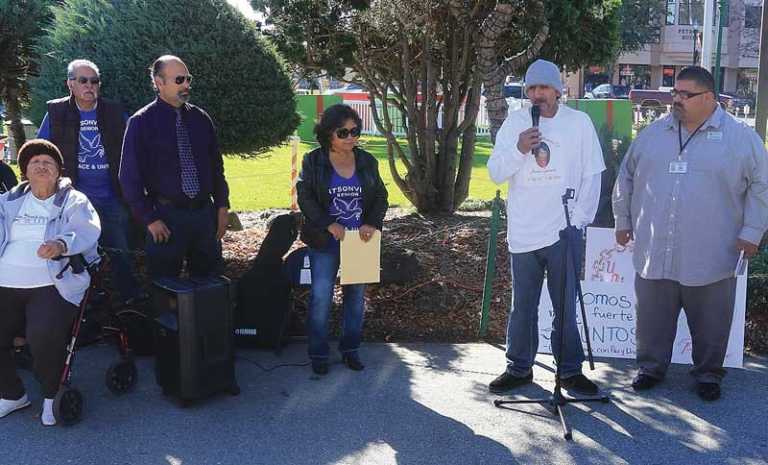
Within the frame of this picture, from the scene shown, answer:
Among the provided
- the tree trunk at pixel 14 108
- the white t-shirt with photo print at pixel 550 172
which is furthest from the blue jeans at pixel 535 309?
the tree trunk at pixel 14 108

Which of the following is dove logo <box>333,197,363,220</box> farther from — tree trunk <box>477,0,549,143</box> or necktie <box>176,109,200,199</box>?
tree trunk <box>477,0,549,143</box>

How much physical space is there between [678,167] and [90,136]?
13.3ft

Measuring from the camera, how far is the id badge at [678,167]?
4656 millimetres

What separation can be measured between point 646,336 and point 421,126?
482 cm

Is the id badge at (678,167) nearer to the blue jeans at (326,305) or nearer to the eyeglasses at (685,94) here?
the eyeglasses at (685,94)

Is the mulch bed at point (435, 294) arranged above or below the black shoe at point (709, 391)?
above

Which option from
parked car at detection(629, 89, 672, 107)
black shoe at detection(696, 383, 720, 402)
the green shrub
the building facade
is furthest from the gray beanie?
the building facade

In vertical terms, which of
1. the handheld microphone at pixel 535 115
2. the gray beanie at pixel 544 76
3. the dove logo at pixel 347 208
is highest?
the gray beanie at pixel 544 76

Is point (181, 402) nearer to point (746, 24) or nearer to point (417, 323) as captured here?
point (417, 323)

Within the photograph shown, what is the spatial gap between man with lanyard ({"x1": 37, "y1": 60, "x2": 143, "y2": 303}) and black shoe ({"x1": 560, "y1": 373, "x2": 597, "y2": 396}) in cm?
305

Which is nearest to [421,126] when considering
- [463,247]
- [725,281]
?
[463,247]

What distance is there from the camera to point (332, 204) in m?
5.08

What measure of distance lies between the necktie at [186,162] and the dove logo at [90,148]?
1.04 m

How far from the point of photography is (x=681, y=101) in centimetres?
464
